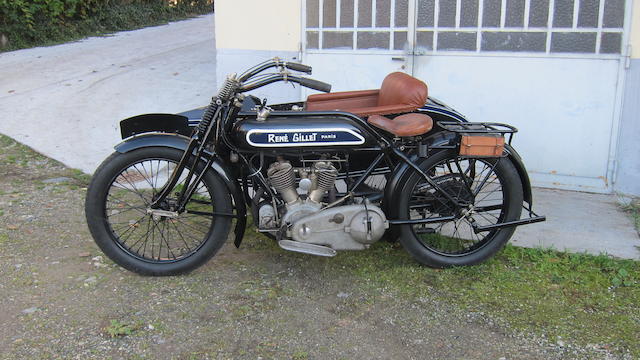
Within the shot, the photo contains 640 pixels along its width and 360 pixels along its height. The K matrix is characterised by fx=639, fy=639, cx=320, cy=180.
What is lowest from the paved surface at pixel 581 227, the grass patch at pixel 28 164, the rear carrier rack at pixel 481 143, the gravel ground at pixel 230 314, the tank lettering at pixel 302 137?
the gravel ground at pixel 230 314

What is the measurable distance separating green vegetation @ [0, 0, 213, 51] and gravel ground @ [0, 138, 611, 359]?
9.71m

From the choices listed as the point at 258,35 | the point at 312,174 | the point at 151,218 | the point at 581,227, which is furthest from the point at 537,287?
the point at 258,35

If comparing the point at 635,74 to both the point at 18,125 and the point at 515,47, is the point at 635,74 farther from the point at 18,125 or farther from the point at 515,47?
the point at 18,125

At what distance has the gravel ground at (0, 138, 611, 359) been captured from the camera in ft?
10.9

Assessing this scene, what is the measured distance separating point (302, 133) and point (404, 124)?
2.10 feet

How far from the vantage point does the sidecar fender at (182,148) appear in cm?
389

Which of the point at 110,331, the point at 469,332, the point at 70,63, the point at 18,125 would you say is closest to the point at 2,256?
the point at 110,331

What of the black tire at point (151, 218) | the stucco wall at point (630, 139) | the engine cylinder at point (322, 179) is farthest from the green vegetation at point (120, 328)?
the stucco wall at point (630, 139)

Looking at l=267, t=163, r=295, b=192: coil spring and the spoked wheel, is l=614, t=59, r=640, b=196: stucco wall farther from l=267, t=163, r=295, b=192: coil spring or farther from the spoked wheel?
l=267, t=163, r=295, b=192: coil spring

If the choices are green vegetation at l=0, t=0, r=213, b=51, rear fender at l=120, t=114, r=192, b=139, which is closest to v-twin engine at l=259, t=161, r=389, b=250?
rear fender at l=120, t=114, r=192, b=139

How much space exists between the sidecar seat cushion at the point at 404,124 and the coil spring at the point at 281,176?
59cm

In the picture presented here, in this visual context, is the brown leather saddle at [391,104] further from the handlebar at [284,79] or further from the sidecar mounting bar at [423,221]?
the sidecar mounting bar at [423,221]

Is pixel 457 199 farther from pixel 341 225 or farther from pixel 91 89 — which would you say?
pixel 91 89

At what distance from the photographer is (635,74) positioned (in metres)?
5.45
